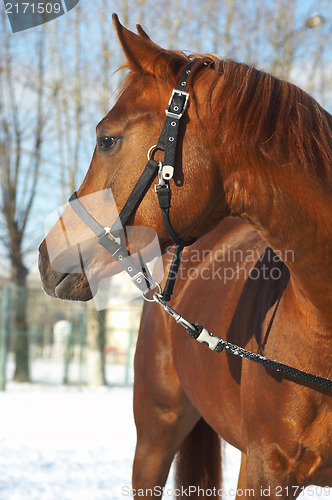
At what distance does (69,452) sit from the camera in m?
5.57

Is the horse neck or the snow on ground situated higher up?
the horse neck

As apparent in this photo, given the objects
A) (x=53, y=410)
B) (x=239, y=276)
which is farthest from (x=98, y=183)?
(x=53, y=410)

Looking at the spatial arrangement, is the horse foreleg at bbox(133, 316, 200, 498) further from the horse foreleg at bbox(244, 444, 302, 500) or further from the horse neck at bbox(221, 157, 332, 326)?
the horse neck at bbox(221, 157, 332, 326)

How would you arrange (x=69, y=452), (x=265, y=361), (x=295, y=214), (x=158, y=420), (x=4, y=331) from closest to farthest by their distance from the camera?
1. (x=295, y=214)
2. (x=265, y=361)
3. (x=158, y=420)
4. (x=69, y=452)
5. (x=4, y=331)

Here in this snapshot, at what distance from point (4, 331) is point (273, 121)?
38.5ft

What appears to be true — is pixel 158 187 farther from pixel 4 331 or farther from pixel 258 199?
pixel 4 331

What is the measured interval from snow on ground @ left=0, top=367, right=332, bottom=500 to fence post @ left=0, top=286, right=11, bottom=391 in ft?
7.00

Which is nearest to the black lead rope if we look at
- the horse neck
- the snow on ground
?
the horse neck

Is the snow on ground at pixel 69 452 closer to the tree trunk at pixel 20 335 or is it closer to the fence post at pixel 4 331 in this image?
the fence post at pixel 4 331

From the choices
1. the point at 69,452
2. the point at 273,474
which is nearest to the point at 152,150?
the point at 273,474

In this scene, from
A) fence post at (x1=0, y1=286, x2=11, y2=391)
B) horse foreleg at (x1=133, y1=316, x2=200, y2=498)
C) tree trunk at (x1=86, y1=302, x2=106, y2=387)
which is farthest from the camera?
tree trunk at (x1=86, y1=302, x2=106, y2=387)

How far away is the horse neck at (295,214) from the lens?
1.81 m

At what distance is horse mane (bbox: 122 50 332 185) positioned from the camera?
1.79m

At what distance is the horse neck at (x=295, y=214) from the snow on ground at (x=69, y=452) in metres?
2.11
